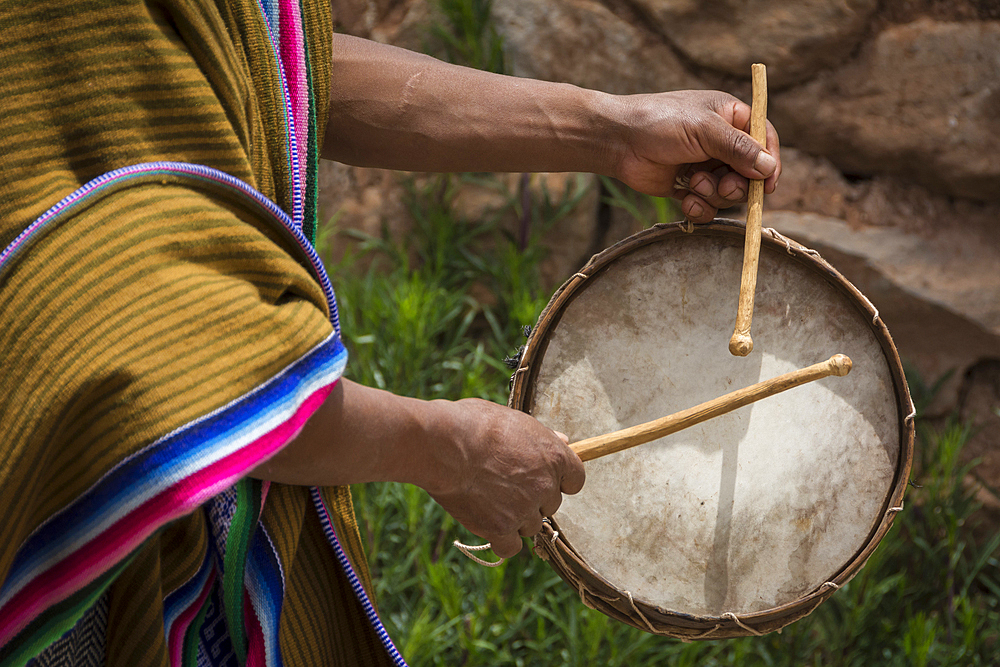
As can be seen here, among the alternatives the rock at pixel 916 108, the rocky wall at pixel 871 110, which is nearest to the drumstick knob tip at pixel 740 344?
the rocky wall at pixel 871 110

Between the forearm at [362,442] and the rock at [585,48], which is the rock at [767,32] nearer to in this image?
the rock at [585,48]

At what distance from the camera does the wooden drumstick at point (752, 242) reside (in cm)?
128

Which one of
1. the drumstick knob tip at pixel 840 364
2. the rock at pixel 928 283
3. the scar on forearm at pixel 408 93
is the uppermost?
the scar on forearm at pixel 408 93

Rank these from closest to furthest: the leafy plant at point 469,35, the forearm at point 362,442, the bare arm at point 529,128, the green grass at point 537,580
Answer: the forearm at point 362,442 < the bare arm at point 529,128 < the green grass at point 537,580 < the leafy plant at point 469,35

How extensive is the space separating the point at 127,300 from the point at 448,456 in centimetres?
45

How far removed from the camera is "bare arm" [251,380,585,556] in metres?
0.95

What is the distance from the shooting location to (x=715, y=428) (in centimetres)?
146

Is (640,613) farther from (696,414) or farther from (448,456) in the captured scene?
(448,456)

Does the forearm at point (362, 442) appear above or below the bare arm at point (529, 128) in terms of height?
below

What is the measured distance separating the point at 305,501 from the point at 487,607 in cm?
130

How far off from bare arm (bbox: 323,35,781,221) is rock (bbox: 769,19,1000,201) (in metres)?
1.38

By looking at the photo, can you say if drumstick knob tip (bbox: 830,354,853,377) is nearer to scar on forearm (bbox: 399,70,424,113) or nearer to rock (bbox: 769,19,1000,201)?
scar on forearm (bbox: 399,70,424,113)

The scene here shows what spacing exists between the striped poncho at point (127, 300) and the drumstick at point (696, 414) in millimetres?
521

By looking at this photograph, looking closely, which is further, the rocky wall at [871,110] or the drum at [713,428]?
the rocky wall at [871,110]
